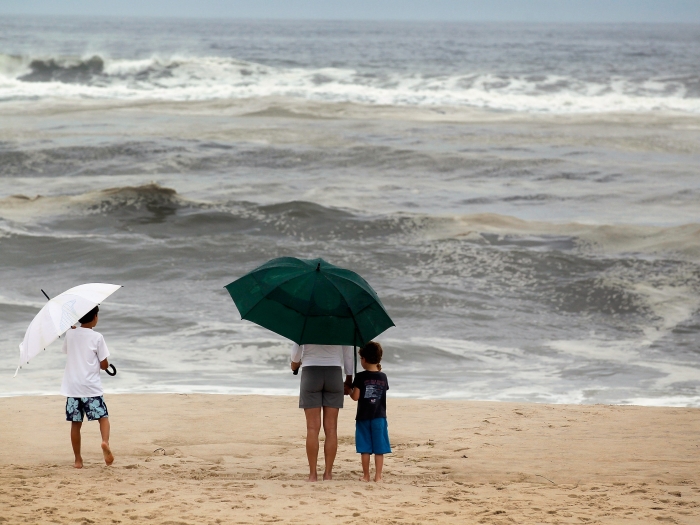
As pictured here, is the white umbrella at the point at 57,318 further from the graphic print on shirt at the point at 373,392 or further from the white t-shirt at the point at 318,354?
the graphic print on shirt at the point at 373,392

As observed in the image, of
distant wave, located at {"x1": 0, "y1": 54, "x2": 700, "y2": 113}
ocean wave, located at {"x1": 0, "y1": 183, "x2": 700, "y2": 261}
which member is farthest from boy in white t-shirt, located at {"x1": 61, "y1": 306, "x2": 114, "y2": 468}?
distant wave, located at {"x1": 0, "y1": 54, "x2": 700, "y2": 113}

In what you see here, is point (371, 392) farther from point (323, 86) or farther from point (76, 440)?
point (323, 86)

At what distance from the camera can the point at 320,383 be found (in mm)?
5383

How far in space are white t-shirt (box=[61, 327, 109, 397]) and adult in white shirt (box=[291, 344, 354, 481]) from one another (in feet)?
4.16

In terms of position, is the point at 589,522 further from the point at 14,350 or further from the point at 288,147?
the point at 288,147

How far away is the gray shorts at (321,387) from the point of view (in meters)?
5.37

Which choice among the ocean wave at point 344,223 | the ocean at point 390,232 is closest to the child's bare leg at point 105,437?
the ocean at point 390,232

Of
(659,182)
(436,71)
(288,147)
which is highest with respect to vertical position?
(436,71)

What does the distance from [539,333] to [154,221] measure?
8.02 meters

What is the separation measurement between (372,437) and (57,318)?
2.02m

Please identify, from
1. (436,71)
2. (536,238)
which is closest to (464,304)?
(536,238)

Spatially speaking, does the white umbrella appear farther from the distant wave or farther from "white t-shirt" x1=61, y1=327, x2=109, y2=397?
the distant wave

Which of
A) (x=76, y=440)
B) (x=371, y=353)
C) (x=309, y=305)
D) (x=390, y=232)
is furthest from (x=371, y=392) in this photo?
(x=390, y=232)

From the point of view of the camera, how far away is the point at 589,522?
4562mm
